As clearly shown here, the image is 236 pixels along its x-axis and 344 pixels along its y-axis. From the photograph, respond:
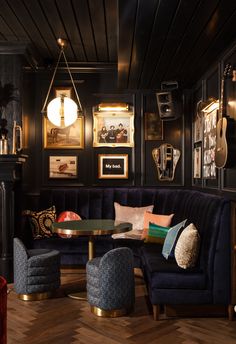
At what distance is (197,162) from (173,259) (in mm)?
1845

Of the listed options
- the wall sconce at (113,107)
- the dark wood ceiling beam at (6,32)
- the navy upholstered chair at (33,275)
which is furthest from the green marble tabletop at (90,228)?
the dark wood ceiling beam at (6,32)

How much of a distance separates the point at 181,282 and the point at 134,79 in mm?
2829

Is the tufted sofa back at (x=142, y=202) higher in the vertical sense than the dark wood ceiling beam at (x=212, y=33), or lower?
lower

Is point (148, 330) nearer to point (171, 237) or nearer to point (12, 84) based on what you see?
point (171, 237)

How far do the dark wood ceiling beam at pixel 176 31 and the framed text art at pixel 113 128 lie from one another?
38.8 inches

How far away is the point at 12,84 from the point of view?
5207 mm

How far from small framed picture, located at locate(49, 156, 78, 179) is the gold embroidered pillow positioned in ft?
8.70

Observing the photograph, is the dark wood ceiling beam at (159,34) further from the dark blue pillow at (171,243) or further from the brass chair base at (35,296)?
the brass chair base at (35,296)

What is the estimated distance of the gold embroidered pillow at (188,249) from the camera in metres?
3.50

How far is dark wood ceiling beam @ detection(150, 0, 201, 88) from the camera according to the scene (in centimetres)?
302

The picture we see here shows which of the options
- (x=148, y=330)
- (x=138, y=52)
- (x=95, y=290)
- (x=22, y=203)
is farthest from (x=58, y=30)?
(x=148, y=330)

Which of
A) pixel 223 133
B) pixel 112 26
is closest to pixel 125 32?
pixel 112 26

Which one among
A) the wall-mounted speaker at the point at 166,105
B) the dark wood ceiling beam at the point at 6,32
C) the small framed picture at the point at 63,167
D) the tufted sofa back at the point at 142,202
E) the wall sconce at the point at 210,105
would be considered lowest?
the tufted sofa back at the point at 142,202

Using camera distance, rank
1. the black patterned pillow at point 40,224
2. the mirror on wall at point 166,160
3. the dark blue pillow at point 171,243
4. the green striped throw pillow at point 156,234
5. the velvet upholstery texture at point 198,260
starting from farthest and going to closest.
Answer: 1. the mirror on wall at point 166,160
2. the black patterned pillow at point 40,224
3. the green striped throw pillow at point 156,234
4. the dark blue pillow at point 171,243
5. the velvet upholstery texture at point 198,260
